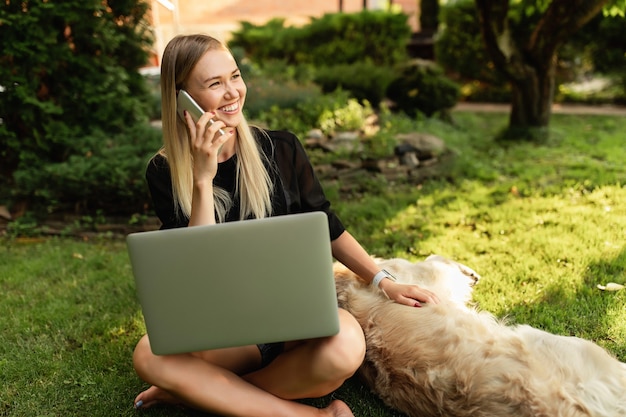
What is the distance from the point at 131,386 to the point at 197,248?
113 cm

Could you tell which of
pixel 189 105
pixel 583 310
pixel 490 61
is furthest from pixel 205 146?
pixel 490 61

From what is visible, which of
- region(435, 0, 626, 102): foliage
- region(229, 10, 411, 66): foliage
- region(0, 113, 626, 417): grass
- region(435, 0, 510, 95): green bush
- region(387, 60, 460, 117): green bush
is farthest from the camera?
region(229, 10, 411, 66): foliage

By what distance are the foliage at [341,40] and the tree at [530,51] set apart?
3260 mm

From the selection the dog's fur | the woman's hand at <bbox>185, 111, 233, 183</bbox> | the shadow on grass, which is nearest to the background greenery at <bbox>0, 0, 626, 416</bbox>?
the shadow on grass

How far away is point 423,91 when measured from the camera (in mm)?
7305

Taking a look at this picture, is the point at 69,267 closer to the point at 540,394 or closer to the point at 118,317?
the point at 118,317

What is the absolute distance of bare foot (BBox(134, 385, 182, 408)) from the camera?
86.2 inches

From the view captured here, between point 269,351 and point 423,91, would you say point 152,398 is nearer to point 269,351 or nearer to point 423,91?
point 269,351

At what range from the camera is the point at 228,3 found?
53.9 ft

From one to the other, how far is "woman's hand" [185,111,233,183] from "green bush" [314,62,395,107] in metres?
5.32

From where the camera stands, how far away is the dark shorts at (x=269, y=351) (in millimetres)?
2171

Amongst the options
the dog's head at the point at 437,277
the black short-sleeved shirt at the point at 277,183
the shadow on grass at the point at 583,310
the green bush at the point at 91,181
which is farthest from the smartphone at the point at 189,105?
the green bush at the point at 91,181

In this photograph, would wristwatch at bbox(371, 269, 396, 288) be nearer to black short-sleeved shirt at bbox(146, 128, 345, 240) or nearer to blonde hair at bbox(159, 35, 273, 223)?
black short-sleeved shirt at bbox(146, 128, 345, 240)

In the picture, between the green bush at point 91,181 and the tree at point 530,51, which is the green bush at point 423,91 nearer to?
the tree at point 530,51
